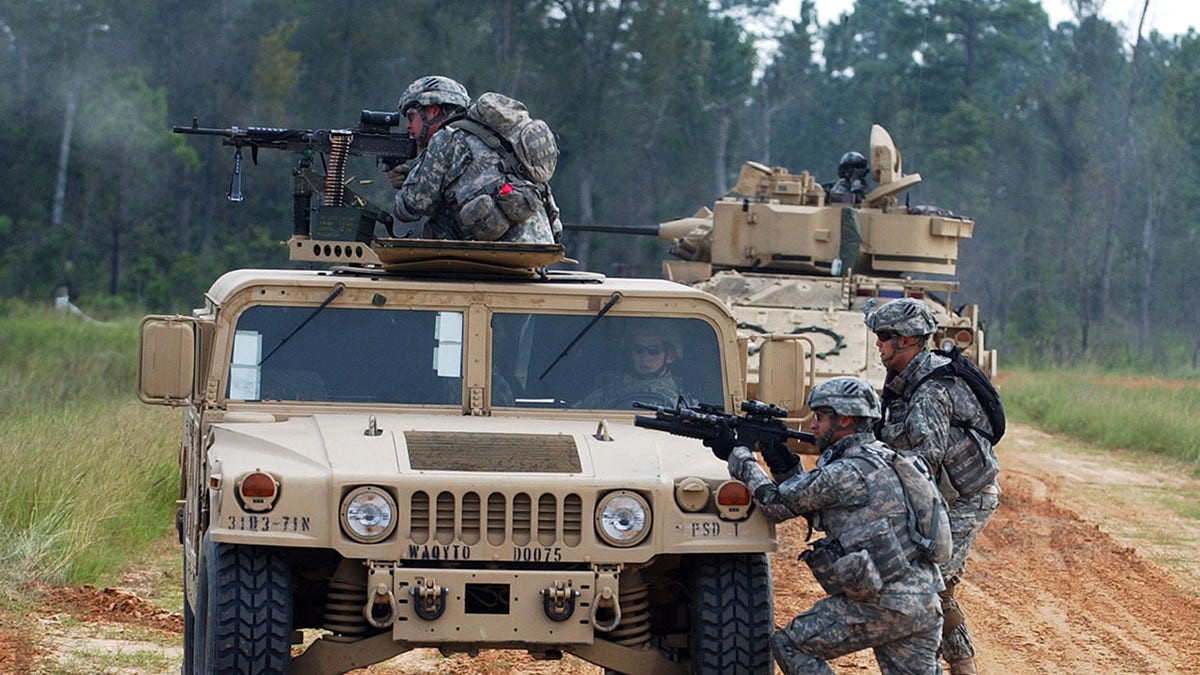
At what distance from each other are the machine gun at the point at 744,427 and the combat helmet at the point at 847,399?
138 millimetres

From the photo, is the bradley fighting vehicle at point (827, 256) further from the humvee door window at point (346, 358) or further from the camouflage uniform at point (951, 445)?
the humvee door window at point (346, 358)

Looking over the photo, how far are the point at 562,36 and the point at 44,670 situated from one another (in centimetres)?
2927

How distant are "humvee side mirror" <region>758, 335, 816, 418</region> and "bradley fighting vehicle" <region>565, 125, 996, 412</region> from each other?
19.4 feet

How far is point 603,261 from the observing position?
37.2 m

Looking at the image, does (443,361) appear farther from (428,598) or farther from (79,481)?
(79,481)

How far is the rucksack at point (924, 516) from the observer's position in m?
5.91

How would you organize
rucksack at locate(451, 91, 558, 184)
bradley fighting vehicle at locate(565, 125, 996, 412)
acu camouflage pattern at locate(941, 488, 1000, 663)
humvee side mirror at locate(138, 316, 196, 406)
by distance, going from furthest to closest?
1. bradley fighting vehicle at locate(565, 125, 996, 412)
2. rucksack at locate(451, 91, 558, 184)
3. acu camouflage pattern at locate(941, 488, 1000, 663)
4. humvee side mirror at locate(138, 316, 196, 406)

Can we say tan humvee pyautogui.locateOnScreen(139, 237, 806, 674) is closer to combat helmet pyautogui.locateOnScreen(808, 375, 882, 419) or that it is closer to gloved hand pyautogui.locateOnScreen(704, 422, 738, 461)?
gloved hand pyautogui.locateOnScreen(704, 422, 738, 461)

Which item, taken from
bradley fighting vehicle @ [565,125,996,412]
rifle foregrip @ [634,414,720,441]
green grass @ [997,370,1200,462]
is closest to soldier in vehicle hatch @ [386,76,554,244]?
rifle foregrip @ [634,414,720,441]

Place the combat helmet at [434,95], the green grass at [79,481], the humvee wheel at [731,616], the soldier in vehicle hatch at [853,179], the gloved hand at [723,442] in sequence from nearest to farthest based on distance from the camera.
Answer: the humvee wheel at [731,616] < the gloved hand at [723,442] < the combat helmet at [434,95] < the green grass at [79,481] < the soldier in vehicle hatch at [853,179]

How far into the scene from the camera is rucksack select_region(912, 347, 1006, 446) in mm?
6820

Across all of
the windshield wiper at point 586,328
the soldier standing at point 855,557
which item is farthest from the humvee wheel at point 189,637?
the soldier standing at point 855,557

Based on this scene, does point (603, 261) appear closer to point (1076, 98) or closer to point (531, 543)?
point (1076, 98)

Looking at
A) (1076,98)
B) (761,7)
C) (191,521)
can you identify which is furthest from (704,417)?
(761,7)
